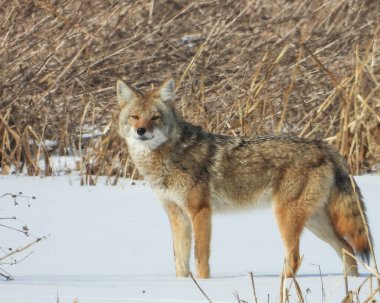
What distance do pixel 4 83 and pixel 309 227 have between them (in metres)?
5.06

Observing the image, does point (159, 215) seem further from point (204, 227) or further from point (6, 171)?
point (6, 171)

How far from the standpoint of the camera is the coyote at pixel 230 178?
5805mm

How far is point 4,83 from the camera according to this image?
1013cm

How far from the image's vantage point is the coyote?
5.80 m

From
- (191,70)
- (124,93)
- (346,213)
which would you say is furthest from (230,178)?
(191,70)

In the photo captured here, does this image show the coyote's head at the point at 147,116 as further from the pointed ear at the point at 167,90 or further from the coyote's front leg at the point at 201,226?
the coyote's front leg at the point at 201,226

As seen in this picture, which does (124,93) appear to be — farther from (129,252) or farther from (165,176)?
(129,252)

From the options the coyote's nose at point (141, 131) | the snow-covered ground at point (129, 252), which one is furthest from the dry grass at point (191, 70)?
the coyote's nose at point (141, 131)

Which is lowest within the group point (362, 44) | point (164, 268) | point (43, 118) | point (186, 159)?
point (164, 268)

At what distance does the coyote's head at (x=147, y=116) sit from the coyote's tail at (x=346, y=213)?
42.1 inches

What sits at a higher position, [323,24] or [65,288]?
[323,24]

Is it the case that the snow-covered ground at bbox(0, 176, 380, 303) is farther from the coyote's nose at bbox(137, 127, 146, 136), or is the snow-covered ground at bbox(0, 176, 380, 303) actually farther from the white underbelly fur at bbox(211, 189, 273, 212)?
the coyote's nose at bbox(137, 127, 146, 136)

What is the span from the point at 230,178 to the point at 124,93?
87 centimetres

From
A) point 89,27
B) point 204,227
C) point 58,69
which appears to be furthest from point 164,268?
point 89,27
